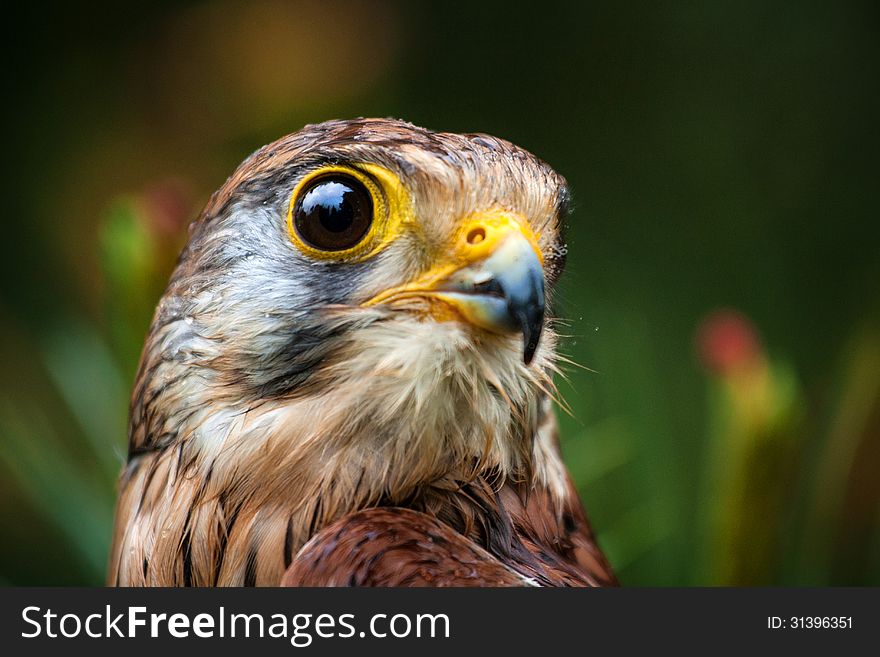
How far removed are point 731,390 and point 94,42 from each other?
165 cm

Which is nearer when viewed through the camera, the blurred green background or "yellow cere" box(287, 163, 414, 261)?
"yellow cere" box(287, 163, 414, 261)

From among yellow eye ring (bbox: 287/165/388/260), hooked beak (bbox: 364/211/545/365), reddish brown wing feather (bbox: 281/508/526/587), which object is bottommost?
reddish brown wing feather (bbox: 281/508/526/587)

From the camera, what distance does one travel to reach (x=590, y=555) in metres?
1.22

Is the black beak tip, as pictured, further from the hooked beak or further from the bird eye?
the bird eye

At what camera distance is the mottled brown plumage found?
3.11 ft

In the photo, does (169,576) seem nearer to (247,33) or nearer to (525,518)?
(525,518)

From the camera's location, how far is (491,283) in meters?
0.93

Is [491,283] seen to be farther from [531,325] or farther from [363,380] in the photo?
[363,380]

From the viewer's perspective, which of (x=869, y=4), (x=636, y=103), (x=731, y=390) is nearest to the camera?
(x=731, y=390)

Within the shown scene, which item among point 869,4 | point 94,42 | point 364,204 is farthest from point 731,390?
point 94,42

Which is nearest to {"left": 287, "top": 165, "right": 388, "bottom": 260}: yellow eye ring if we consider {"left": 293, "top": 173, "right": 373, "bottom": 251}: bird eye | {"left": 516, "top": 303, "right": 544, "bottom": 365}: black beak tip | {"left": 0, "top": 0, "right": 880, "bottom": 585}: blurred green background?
{"left": 293, "top": 173, "right": 373, "bottom": 251}: bird eye

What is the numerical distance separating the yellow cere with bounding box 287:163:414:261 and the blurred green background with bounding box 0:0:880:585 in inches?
33.4

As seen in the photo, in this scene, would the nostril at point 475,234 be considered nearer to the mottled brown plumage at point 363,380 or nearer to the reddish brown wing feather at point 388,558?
the mottled brown plumage at point 363,380

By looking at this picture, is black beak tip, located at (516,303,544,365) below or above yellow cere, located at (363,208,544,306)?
below
